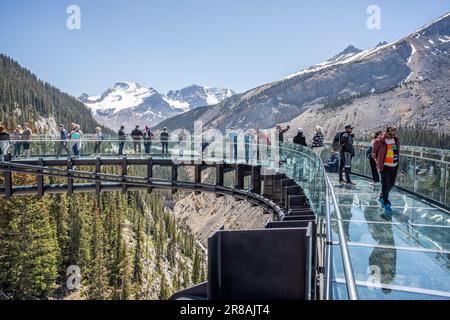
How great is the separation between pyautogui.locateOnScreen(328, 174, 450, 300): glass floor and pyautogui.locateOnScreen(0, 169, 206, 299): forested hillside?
5348 cm

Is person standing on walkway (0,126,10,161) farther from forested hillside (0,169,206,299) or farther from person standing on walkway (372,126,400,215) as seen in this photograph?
forested hillside (0,169,206,299)

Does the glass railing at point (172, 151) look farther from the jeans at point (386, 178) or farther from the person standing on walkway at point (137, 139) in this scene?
the jeans at point (386, 178)

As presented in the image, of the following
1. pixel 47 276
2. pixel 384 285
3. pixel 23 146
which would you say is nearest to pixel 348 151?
pixel 384 285

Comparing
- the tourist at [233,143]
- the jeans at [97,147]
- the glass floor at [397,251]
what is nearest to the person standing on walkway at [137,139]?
the jeans at [97,147]

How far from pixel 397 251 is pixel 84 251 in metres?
76.1

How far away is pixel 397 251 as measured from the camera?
7922 millimetres

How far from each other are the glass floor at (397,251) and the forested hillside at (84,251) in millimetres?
53478

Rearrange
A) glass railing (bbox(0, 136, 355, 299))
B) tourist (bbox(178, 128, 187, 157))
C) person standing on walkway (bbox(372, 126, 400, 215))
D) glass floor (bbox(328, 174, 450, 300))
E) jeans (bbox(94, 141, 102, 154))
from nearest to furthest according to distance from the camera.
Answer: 1. glass floor (bbox(328, 174, 450, 300))
2. person standing on walkway (bbox(372, 126, 400, 215))
3. glass railing (bbox(0, 136, 355, 299))
4. tourist (bbox(178, 128, 187, 157))
5. jeans (bbox(94, 141, 102, 154))

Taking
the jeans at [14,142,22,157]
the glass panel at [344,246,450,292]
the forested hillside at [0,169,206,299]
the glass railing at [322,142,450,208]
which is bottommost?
the forested hillside at [0,169,206,299]

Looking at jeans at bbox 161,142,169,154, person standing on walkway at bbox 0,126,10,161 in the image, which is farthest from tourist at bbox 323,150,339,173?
person standing on walkway at bbox 0,126,10,161

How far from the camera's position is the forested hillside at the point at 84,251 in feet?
187

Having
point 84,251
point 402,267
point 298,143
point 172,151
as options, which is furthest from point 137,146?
point 84,251

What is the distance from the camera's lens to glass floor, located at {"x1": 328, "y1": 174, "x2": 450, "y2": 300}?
19.9 ft

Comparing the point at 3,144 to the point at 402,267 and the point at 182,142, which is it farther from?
the point at 402,267
